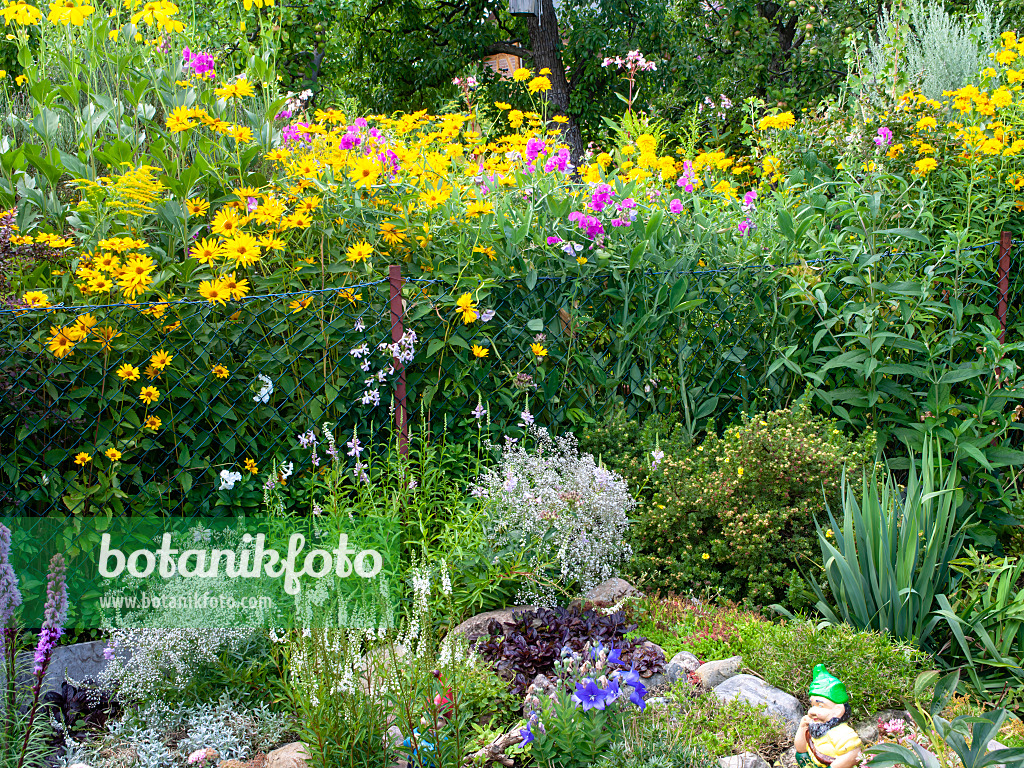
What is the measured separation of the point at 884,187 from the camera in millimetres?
3852

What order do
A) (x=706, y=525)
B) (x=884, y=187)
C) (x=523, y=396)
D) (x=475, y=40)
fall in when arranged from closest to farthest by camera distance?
1. (x=706, y=525)
2. (x=523, y=396)
3. (x=884, y=187)
4. (x=475, y=40)

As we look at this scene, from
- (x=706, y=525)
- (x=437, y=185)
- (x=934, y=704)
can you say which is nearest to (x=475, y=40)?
(x=437, y=185)

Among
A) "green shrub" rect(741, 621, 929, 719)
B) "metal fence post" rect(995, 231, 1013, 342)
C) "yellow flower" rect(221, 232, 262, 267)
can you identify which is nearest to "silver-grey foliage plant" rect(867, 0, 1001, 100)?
"metal fence post" rect(995, 231, 1013, 342)

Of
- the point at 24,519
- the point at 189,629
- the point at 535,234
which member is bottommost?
the point at 189,629

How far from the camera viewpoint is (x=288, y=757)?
7.22 ft

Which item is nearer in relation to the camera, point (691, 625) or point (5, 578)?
point (5, 578)

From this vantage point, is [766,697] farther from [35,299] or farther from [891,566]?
[35,299]

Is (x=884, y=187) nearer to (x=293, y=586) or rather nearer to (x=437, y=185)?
(x=437, y=185)

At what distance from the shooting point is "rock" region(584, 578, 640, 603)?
286cm

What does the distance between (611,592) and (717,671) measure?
552 millimetres

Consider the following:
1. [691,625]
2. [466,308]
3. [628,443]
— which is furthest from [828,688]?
[466,308]

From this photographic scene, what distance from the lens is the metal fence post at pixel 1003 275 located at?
3705 millimetres

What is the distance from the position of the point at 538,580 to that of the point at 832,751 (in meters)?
1.17

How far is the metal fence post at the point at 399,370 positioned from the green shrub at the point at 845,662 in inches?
62.0
